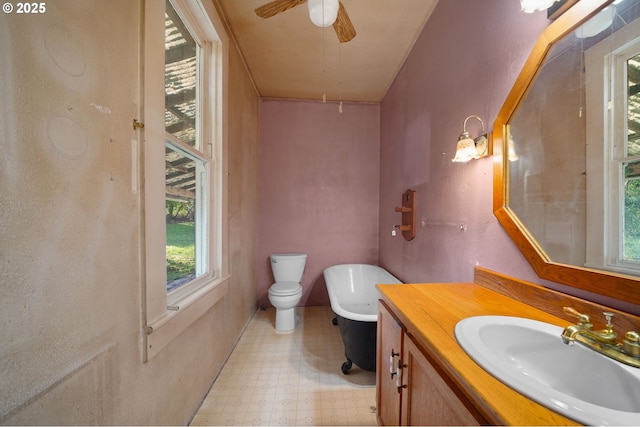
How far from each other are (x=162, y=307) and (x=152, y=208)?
0.42 m

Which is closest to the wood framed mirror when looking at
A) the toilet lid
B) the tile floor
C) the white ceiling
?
the white ceiling

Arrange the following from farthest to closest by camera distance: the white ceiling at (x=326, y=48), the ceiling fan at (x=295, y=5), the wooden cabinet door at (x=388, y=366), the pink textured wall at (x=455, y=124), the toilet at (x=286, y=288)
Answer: the toilet at (x=286, y=288) → the white ceiling at (x=326, y=48) → the ceiling fan at (x=295, y=5) → the pink textured wall at (x=455, y=124) → the wooden cabinet door at (x=388, y=366)

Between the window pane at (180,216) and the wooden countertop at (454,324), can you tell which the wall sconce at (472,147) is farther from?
the window pane at (180,216)

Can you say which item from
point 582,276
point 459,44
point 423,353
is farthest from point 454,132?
point 423,353

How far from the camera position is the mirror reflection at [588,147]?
631 millimetres

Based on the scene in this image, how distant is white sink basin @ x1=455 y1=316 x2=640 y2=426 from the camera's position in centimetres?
40

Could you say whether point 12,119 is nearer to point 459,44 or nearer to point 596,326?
point 596,326

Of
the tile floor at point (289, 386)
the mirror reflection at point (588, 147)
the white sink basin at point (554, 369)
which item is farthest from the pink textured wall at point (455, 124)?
the tile floor at point (289, 386)

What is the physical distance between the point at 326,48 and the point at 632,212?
2.18 metres

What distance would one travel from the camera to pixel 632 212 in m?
0.63

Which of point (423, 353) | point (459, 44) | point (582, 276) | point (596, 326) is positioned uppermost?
point (459, 44)

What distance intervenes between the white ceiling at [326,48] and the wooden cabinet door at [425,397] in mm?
2119

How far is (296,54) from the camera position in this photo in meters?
2.09

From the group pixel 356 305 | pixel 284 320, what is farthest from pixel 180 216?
pixel 356 305
